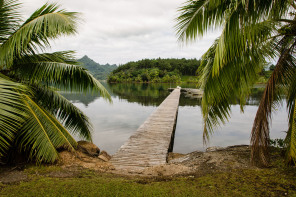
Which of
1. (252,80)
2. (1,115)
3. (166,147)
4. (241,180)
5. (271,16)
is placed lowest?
(166,147)

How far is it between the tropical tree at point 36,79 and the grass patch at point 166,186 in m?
0.86

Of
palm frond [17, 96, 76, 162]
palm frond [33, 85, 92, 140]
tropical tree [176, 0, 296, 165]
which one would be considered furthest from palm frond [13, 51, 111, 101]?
tropical tree [176, 0, 296, 165]

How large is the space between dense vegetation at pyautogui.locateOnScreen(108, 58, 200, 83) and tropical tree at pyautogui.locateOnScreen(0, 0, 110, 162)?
288 feet

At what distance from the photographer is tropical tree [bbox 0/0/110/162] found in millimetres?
3684

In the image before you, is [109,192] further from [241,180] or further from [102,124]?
[102,124]

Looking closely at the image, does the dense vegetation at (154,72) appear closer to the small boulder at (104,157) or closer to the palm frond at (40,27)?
the small boulder at (104,157)

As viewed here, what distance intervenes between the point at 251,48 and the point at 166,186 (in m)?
2.90

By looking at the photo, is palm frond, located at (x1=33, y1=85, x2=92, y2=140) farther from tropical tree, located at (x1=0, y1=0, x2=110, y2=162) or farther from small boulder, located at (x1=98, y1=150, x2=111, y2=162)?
small boulder, located at (x1=98, y1=150, x2=111, y2=162)

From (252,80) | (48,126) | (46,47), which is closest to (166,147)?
(252,80)

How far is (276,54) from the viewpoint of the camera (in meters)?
4.20

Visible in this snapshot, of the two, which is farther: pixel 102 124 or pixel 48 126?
pixel 102 124

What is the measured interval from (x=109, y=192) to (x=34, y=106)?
85.9 inches

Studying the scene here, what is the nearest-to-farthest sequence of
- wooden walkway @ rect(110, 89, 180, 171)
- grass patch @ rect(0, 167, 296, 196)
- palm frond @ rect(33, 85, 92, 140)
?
1. grass patch @ rect(0, 167, 296, 196)
2. palm frond @ rect(33, 85, 92, 140)
3. wooden walkway @ rect(110, 89, 180, 171)

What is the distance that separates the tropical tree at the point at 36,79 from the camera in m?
3.68
